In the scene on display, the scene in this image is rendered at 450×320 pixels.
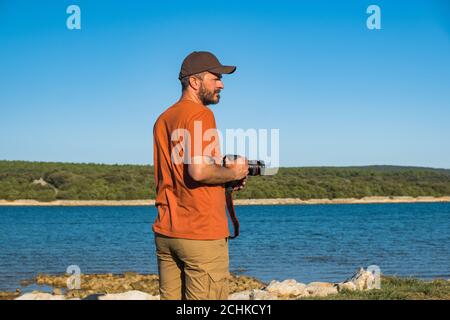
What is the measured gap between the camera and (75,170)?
272 ft

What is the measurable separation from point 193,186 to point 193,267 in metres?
0.48

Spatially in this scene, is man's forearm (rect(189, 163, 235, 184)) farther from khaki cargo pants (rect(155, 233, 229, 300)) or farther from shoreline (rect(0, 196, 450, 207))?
shoreline (rect(0, 196, 450, 207))

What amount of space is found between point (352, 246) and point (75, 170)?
62596mm

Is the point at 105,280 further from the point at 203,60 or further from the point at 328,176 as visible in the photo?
the point at 328,176

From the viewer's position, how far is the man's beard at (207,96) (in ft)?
12.5

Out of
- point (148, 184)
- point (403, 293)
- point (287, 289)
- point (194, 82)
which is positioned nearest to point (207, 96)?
point (194, 82)

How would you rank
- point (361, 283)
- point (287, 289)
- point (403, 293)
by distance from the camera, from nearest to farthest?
point (403, 293) → point (361, 283) → point (287, 289)

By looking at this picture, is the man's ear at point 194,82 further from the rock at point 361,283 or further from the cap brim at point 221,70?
the rock at point 361,283

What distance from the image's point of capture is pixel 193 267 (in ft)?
12.0

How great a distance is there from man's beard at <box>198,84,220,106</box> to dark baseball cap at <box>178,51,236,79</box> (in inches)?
4.4

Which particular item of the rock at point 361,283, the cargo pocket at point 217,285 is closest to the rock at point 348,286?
the rock at point 361,283

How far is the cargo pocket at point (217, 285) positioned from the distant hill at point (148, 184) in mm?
64432

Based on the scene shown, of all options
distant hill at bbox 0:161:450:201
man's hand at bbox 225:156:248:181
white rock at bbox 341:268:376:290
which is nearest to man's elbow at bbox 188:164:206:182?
man's hand at bbox 225:156:248:181

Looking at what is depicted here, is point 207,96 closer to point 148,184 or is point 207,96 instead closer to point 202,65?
point 202,65
